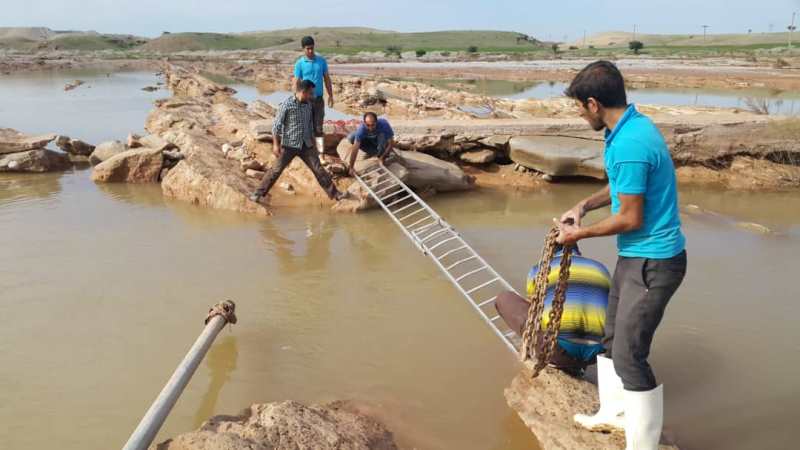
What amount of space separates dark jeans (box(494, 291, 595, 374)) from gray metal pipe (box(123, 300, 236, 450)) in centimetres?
164

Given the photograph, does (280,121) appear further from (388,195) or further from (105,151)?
(105,151)

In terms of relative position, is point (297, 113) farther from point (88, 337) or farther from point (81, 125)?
point (81, 125)

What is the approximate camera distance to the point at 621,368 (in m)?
2.44

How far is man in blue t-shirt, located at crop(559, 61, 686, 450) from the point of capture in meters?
2.22

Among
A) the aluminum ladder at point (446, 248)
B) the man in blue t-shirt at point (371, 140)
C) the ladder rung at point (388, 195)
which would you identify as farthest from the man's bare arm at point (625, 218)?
the man in blue t-shirt at point (371, 140)

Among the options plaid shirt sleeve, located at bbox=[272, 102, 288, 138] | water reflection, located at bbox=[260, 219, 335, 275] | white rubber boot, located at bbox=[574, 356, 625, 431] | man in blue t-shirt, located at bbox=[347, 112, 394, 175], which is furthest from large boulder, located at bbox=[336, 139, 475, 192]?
white rubber boot, located at bbox=[574, 356, 625, 431]

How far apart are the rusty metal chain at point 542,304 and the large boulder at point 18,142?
29.3 ft

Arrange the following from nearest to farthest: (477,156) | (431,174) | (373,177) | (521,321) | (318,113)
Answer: (521,321)
(373,177)
(318,113)
(431,174)
(477,156)

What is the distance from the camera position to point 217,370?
3.67m

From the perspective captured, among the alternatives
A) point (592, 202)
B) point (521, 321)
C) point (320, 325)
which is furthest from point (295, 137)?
point (592, 202)

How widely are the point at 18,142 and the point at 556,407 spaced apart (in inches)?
365

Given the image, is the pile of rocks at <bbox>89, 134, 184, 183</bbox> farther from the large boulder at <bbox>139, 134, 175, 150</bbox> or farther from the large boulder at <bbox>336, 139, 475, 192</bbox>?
the large boulder at <bbox>336, 139, 475, 192</bbox>

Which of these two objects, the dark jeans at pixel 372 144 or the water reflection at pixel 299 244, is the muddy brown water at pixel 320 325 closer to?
the water reflection at pixel 299 244

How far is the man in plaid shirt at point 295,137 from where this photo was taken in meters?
6.77
